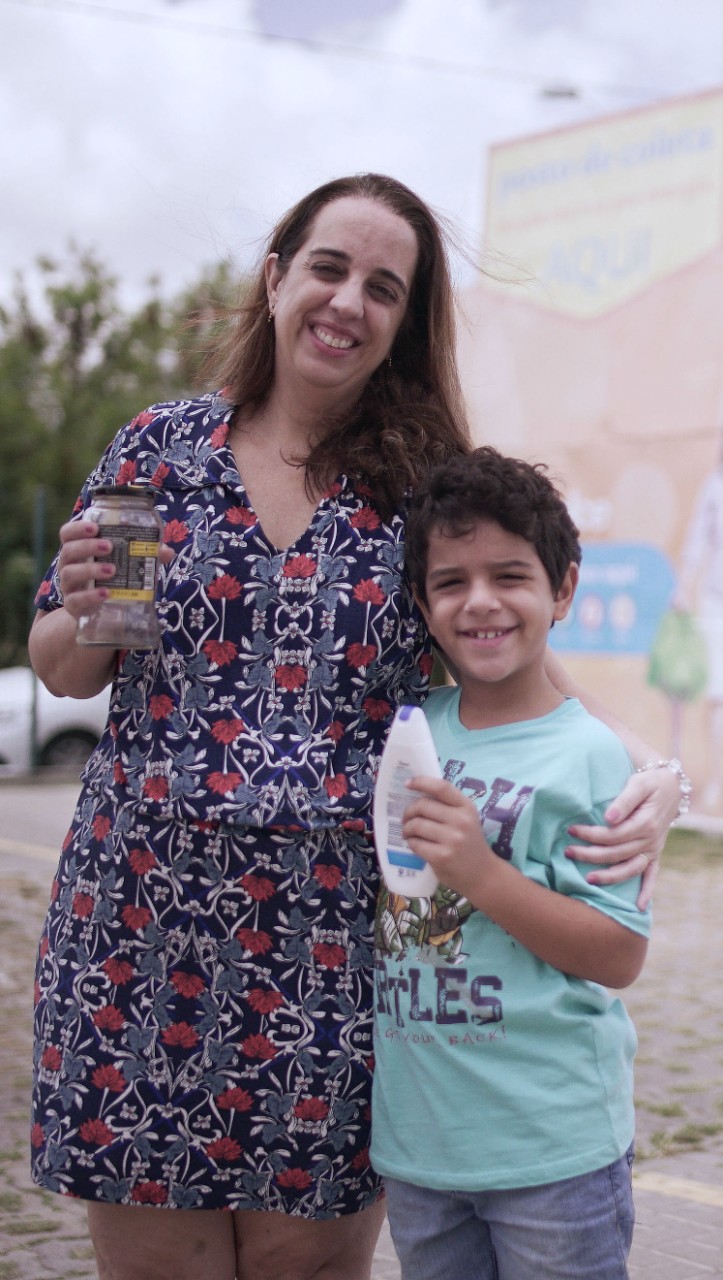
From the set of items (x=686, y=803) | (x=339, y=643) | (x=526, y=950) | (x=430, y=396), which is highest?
(x=430, y=396)

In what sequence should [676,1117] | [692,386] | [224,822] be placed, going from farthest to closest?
1. [692,386]
2. [676,1117]
3. [224,822]

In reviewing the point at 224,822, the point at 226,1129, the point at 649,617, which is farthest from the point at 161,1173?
the point at 649,617

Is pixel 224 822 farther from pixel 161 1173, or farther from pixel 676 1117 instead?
pixel 676 1117

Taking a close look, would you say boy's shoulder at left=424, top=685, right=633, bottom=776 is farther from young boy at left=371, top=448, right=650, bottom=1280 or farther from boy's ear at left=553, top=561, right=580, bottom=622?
→ boy's ear at left=553, top=561, right=580, bottom=622

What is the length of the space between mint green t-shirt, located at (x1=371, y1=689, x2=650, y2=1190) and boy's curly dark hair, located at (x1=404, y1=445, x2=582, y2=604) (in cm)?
30

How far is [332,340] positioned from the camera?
245 centimetres

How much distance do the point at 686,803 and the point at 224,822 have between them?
0.75 meters

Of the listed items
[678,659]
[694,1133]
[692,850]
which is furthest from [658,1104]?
[678,659]

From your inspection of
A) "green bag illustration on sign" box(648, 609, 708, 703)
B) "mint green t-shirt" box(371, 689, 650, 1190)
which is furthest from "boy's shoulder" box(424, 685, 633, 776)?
"green bag illustration on sign" box(648, 609, 708, 703)

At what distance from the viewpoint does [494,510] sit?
7.36 feet

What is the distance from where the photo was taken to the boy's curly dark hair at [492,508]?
2.24 metres

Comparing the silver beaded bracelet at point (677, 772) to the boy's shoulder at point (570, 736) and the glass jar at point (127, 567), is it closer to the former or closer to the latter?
the boy's shoulder at point (570, 736)

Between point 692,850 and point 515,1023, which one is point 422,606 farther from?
point 692,850

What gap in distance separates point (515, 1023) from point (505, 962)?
3.4 inches
